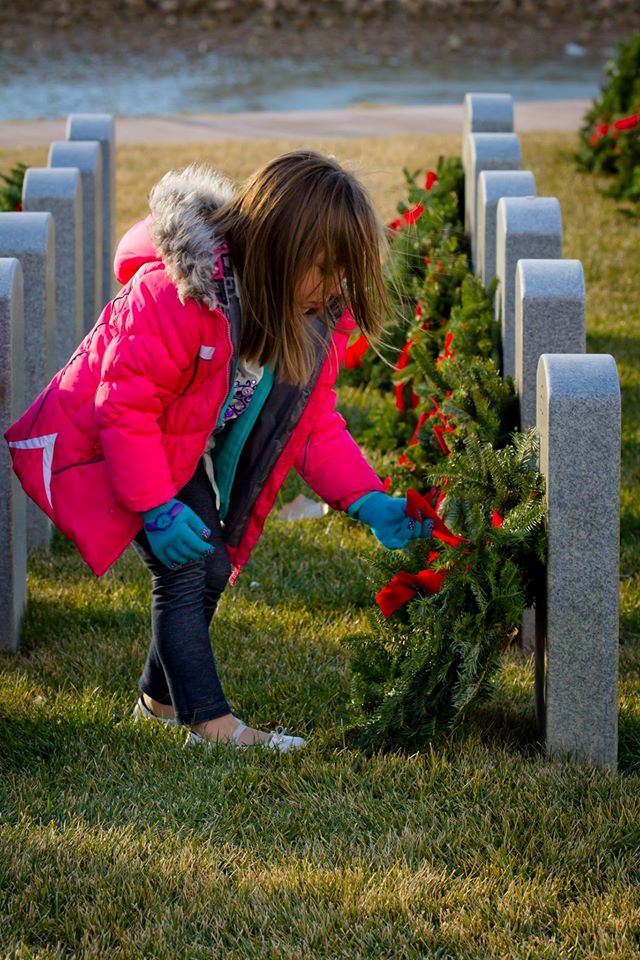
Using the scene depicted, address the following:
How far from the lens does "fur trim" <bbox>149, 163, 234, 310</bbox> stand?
8.73 ft

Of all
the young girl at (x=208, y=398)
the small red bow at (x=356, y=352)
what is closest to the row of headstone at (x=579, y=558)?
the young girl at (x=208, y=398)

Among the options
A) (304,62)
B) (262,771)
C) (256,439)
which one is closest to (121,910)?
(262,771)

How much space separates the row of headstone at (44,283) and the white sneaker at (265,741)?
0.72 m

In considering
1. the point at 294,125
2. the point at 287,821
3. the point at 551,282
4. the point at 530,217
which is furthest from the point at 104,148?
the point at 294,125

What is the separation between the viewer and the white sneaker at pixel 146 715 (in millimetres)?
3101

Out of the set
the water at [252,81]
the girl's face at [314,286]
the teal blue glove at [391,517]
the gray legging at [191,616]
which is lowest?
the water at [252,81]

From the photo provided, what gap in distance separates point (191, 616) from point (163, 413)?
469mm

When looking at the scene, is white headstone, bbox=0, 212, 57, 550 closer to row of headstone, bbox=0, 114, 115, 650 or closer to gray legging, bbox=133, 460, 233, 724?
row of headstone, bbox=0, 114, 115, 650

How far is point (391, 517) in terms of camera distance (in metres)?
3.11

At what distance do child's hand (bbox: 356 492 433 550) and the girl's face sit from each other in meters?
0.54

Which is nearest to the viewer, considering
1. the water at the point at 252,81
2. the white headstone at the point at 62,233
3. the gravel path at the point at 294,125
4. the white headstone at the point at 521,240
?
the white headstone at the point at 521,240

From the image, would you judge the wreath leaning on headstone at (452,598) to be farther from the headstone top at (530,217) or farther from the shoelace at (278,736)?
the headstone top at (530,217)

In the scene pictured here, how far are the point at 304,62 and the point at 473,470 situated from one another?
15433mm

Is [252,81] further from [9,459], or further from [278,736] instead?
[278,736]
